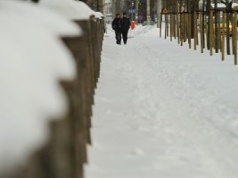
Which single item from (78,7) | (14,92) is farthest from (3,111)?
(78,7)

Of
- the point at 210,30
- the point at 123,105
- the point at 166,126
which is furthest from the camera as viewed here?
the point at 210,30

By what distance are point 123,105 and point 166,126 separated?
209cm

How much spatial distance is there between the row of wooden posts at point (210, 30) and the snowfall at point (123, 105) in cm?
86

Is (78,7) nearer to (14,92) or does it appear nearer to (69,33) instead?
(69,33)

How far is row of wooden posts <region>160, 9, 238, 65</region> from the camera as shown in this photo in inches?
695

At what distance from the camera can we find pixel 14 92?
4.50ft

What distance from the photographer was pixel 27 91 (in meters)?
1.41

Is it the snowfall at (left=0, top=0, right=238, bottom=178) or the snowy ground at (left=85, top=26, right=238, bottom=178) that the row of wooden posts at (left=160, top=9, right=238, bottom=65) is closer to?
the snowfall at (left=0, top=0, right=238, bottom=178)

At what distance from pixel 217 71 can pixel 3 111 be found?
13.7m

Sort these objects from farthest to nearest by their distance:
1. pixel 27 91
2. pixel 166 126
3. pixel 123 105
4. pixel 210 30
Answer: pixel 210 30 → pixel 123 105 → pixel 166 126 → pixel 27 91

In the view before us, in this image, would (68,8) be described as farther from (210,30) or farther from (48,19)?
(210,30)

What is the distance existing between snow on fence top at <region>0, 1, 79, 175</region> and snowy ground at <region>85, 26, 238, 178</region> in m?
3.37

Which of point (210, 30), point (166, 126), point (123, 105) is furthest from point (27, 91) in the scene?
point (210, 30)

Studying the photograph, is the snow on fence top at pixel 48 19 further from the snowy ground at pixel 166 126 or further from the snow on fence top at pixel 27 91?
Result: the snowy ground at pixel 166 126
